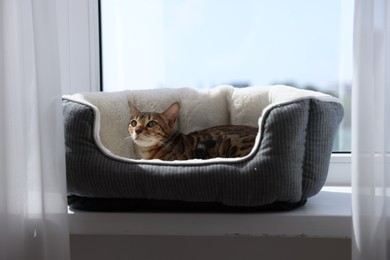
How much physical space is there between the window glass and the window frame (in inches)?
2.0

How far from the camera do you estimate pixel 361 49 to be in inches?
50.1

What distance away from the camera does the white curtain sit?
4.16 feet

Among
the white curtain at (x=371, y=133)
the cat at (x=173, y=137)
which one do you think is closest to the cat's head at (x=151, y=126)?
the cat at (x=173, y=137)

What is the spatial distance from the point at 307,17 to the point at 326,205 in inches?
28.7

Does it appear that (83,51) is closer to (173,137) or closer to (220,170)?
(173,137)

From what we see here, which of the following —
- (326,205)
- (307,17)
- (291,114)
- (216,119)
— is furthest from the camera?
(307,17)

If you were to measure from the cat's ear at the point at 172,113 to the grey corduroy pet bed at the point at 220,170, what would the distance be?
30cm

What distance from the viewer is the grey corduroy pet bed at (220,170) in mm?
1410

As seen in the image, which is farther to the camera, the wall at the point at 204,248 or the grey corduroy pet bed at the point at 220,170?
the wall at the point at 204,248

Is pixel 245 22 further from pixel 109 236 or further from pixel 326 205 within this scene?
pixel 109 236

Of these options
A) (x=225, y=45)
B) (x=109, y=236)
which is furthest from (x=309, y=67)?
(x=109, y=236)

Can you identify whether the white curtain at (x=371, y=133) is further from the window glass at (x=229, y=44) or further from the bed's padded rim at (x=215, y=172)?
the window glass at (x=229, y=44)

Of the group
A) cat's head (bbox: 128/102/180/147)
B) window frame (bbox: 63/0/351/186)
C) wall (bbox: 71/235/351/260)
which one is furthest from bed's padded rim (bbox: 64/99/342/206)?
window frame (bbox: 63/0/351/186)

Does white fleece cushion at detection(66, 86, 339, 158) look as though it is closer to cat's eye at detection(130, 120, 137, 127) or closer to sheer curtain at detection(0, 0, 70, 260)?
cat's eye at detection(130, 120, 137, 127)
